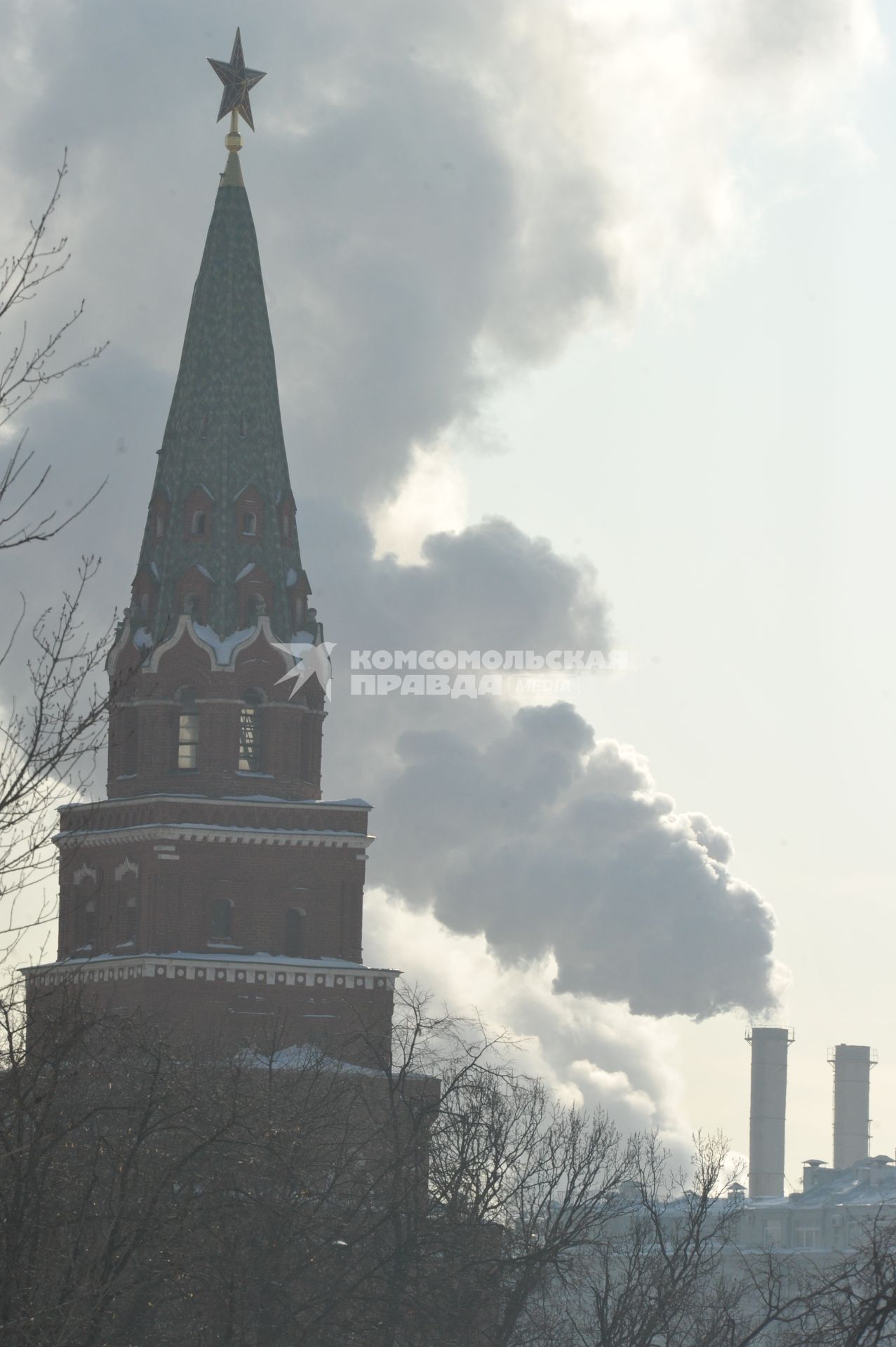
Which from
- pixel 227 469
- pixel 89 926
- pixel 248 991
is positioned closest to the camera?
pixel 248 991

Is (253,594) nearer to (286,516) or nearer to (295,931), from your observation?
(286,516)

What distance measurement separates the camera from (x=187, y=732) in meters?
66.4

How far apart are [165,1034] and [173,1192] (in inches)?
696

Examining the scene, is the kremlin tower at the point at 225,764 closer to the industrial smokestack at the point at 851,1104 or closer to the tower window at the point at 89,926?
the tower window at the point at 89,926

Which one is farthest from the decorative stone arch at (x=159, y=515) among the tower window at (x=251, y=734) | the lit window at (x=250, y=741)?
the lit window at (x=250, y=741)

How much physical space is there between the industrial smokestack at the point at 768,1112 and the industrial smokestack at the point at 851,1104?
435cm

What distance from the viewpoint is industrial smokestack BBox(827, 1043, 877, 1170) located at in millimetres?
126000

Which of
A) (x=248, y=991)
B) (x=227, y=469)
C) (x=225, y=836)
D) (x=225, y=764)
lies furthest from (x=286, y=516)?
(x=248, y=991)

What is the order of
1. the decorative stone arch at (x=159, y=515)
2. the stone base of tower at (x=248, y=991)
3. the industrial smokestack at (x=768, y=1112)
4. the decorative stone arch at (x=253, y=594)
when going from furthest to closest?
the industrial smokestack at (x=768, y=1112) → the decorative stone arch at (x=159, y=515) → the decorative stone arch at (x=253, y=594) → the stone base of tower at (x=248, y=991)

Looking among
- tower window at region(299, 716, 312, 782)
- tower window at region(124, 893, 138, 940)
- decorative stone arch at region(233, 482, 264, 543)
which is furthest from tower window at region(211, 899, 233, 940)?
decorative stone arch at region(233, 482, 264, 543)

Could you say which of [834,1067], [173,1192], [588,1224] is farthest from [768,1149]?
[173,1192]

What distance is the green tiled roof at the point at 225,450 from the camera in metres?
67.3

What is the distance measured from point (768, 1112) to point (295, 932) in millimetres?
60589

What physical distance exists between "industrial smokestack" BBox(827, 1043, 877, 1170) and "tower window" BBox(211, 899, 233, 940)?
2635 inches
